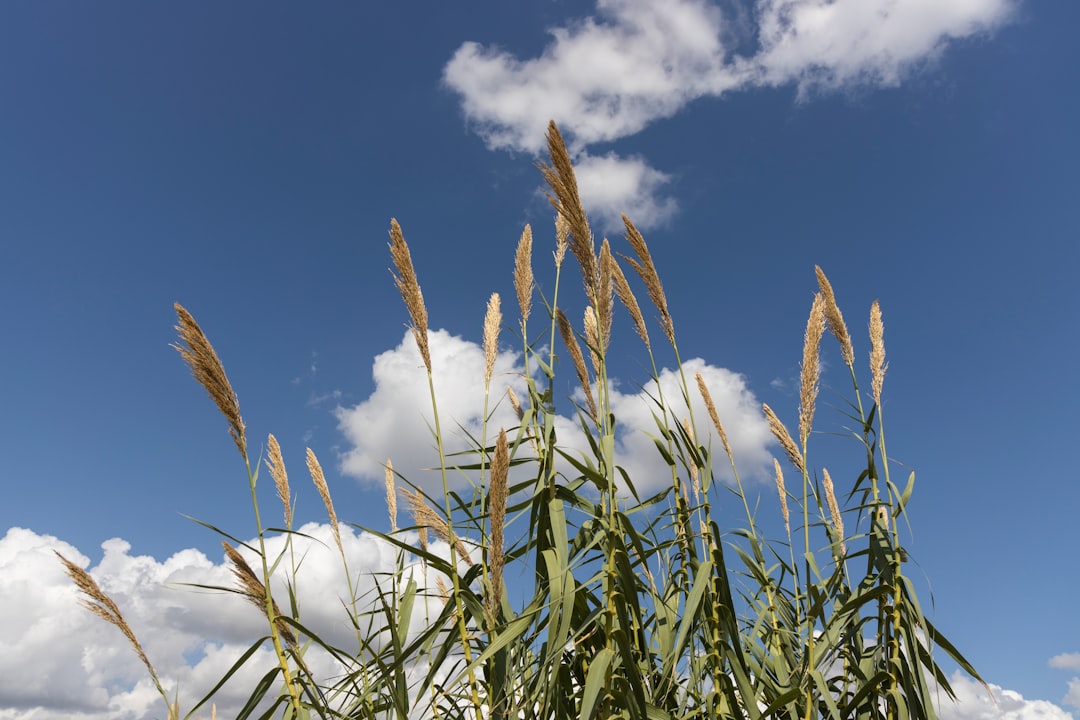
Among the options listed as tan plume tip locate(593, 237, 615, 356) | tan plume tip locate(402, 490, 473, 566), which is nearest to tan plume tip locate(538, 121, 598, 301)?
tan plume tip locate(593, 237, 615, 356)

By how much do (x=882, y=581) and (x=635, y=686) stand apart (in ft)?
3.13

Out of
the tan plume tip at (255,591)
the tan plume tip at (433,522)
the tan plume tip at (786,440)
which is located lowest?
the tan plume tip at (255,591)

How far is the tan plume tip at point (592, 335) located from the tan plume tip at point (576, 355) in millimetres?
40

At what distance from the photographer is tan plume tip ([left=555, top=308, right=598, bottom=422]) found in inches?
92.1

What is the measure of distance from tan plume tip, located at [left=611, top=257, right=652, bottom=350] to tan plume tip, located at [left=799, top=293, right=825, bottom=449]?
53cm

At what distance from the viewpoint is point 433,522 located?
7.16 ft

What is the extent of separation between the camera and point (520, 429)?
7.81 ft

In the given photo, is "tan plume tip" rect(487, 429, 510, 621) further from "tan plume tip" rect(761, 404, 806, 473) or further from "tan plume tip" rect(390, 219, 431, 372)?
"tan plume tip" rect(761, 404, 806, 473)

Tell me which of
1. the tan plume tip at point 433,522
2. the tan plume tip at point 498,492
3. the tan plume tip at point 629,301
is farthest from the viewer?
the tan plume tip at point 629,301

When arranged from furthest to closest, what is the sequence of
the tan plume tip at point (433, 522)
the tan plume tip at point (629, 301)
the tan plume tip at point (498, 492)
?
1. the tan plume tip at point (629, 301)
2. the tan plume tip at point (433, 522)
3. the tan plume tip at point (498, 492)

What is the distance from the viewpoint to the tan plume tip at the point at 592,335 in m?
2.38

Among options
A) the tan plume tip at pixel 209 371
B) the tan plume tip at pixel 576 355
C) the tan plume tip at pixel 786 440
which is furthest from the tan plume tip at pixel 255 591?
the tan plume tip at pixel 786 440

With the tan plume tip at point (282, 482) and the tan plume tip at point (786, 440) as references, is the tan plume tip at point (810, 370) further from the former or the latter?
the tan plume tip at point (282, 482)

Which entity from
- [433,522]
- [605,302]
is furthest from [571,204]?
[433,522]
